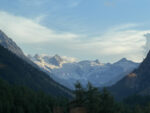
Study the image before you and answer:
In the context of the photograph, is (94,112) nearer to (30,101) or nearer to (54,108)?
(54,108)

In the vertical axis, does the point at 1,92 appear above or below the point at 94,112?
above

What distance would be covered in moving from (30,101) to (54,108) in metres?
21.3

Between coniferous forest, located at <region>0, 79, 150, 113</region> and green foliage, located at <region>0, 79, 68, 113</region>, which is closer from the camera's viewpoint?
coniferous forest, located at <region>0, 79, 150, 113</region>

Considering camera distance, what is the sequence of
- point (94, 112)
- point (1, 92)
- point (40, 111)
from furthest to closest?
point (1, 92), point (40, 111), point (94, 112)

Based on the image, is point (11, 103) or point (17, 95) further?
point (17, 95)

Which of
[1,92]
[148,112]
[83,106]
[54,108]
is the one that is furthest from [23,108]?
[148,112]

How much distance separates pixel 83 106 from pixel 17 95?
5528cm

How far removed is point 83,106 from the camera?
11775cm

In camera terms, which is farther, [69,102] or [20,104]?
[20,104]

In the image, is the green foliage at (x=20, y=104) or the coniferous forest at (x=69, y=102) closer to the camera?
the coniferous forest at (x=69, y=102)

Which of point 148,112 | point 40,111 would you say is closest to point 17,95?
point 40,111

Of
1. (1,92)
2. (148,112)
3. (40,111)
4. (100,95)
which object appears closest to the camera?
(100,95)

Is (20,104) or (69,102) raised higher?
(69,102)

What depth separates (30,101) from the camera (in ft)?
516
